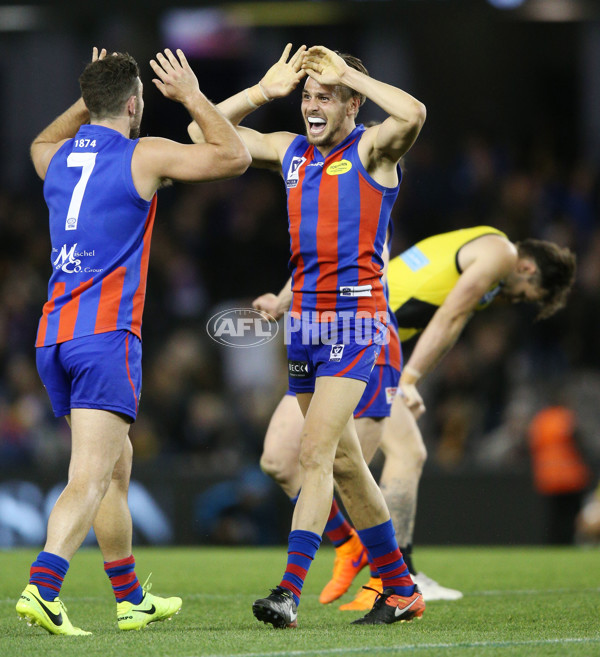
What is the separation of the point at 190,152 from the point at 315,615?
2328mm

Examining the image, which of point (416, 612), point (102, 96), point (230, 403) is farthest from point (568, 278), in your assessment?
point (230, 403)

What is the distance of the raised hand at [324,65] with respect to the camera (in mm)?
5008

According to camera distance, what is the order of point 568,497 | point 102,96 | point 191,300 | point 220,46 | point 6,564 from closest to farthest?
point 102,96
point 6,564
point 568,497
point 191,300
point 220,46

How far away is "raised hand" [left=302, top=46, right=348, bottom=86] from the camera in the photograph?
5.01 m

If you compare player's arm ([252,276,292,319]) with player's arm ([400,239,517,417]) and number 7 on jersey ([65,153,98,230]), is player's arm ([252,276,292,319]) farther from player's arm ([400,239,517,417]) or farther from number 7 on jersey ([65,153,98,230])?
number 7 on jersey ([65,153,98,230])

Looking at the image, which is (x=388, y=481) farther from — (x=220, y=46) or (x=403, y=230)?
(x=220, y=46)

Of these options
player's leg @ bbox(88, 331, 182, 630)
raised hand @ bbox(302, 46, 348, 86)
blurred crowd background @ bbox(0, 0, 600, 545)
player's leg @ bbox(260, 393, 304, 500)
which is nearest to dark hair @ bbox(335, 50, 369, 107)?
raised hand @ bbox(302, 46, 348, 86)

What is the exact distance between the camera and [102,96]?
487 centimetres

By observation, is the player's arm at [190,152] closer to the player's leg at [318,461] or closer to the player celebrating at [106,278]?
the player celebrating at [106,278]

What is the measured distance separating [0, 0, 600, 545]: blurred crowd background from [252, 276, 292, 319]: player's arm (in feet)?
19.2

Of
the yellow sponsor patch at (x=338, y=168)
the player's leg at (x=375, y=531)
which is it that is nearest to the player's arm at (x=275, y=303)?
the yellow sponsor patch at (x=338, y=168)

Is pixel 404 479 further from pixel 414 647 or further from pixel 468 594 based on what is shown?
pixel 414 647

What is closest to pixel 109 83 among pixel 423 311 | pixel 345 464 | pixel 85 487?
pixel 85 487

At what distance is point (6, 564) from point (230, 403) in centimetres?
501
